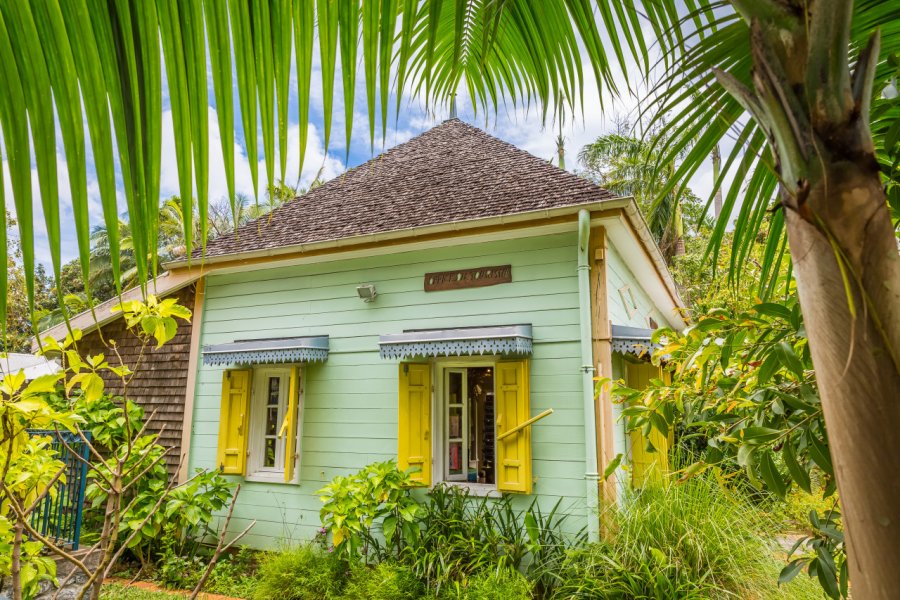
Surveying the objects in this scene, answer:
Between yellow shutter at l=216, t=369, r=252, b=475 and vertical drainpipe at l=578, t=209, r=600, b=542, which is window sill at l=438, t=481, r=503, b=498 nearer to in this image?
vertical drainpipe at l=578, t=209, r=600, b=542

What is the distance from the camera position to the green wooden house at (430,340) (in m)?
5.85

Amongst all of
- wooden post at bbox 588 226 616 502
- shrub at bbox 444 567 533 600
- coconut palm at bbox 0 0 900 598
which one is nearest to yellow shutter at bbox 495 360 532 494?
wooden post at bbox 588 226 616 502

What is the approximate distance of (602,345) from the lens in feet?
19.1

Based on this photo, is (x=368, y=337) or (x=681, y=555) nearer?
(x=681, y=555)

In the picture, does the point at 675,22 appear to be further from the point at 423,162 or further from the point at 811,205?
the point at 423,162

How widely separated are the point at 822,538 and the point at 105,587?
707 cm

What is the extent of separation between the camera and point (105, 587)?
612cm

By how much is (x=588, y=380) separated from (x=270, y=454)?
176 inches

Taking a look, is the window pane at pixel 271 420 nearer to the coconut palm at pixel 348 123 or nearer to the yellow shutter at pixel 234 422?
the yellow shutter at pixel 234 422

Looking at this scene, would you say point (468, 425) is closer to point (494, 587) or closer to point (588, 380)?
point (588, 380)

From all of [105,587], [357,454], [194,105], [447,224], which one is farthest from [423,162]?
[194,105]

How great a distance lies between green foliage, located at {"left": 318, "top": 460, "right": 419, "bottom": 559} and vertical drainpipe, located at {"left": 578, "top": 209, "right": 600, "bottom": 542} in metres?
1.76

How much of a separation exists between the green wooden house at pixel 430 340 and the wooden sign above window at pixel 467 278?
0.02 m

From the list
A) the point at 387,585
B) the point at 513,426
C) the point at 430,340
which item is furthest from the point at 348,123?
the point at 513,426
